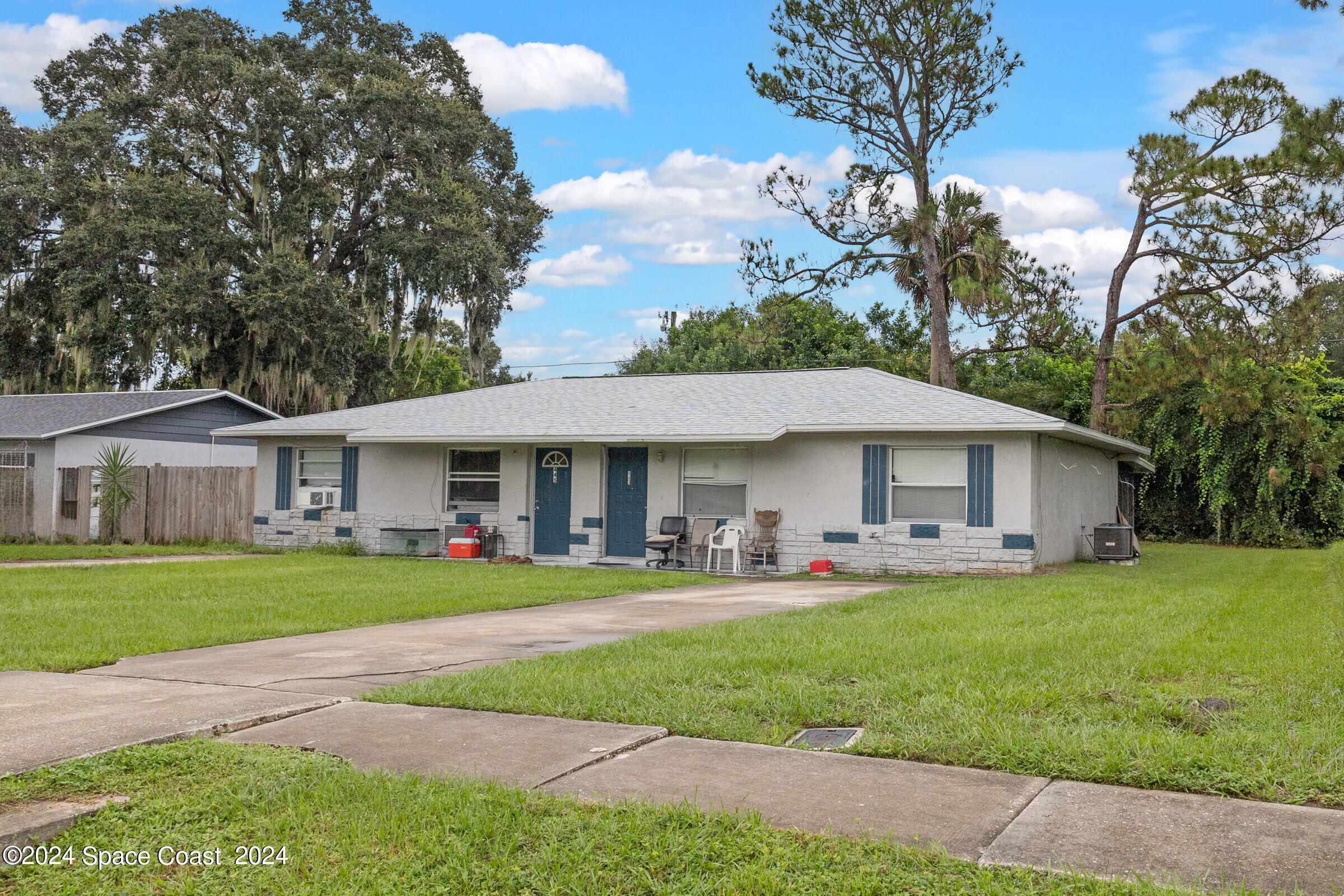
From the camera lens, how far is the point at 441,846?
3830mm

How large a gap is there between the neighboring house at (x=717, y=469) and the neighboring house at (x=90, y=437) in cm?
392

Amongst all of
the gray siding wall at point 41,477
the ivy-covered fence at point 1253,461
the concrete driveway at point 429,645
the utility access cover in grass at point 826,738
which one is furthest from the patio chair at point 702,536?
the gray siding wall at point 41,477

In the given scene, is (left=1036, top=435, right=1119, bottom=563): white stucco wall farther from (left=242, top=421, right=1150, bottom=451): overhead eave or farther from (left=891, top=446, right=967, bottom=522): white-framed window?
(left=891, top=446, right=967, bottom=522): white-framed window

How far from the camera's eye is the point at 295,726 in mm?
5625

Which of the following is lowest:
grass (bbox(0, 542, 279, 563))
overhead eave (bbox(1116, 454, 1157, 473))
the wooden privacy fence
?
grass (bbox(0, 542, 279, 563))

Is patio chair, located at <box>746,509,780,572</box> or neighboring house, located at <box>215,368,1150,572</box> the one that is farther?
patio chair, located at <box>746,509,780,572</box>

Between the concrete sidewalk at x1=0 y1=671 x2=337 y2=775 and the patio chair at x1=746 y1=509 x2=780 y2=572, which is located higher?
the patio chair at x1=746 y1=509 x2=780 y2=572

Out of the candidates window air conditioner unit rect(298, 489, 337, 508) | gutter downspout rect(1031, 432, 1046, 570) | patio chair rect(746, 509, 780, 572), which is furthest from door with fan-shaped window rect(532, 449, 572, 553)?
gutter downspout rect(1031, 432, 1046, 570)

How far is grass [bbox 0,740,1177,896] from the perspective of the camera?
3.52 m

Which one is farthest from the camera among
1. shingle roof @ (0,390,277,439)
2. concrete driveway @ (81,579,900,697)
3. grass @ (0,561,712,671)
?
shingle roof @ (0,390,277,439)

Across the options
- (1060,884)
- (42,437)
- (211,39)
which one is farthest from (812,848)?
(211,39)

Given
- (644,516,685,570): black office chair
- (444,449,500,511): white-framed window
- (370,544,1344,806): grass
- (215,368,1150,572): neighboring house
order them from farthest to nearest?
1. (444,449,500,511): white-framed window
2. (644,516,685,570): black office chair
3. (215,368,1150,572): neighboring house
4. (370,544,1344,806): grass

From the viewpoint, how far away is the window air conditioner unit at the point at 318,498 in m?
21.7

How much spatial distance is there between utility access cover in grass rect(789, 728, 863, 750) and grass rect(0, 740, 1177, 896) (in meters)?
1.27
